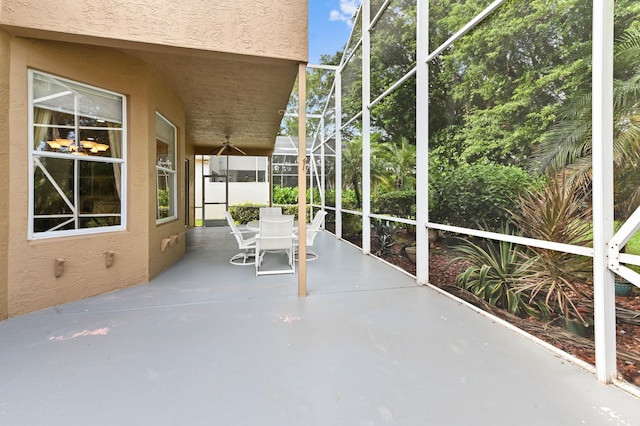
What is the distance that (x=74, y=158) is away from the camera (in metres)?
3.55

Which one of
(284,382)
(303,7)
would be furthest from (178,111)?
(284,382)

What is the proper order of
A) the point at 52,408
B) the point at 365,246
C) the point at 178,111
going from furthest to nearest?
the point at 365,246
the point at 178,111
the point at 52,408

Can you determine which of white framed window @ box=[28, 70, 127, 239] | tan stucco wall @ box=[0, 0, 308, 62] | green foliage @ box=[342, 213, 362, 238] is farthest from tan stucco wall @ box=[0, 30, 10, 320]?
green foliage @ box=[342, 213, 362, 238]

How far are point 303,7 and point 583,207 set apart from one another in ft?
12.2

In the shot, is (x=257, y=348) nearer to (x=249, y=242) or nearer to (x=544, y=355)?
(x=544, y=355)

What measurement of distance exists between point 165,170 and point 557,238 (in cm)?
591

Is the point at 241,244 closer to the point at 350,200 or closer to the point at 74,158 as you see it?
the point at 74,158

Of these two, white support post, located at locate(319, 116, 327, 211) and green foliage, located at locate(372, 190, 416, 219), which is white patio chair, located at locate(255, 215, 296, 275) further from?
white support post, located at locate(319, 116, 327, 211)

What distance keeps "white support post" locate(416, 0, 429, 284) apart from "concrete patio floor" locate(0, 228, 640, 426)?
2.78ft

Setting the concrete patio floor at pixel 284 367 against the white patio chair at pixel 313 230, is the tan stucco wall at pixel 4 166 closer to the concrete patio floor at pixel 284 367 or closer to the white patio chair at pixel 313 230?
the concrete patio floor at pixel 284 367

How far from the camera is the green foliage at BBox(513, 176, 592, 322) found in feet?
8.36

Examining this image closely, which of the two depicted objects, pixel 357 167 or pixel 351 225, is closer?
pixel 357 167

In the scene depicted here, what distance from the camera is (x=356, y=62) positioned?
754 cm

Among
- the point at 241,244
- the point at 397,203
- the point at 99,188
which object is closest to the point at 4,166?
the point at 99,188
